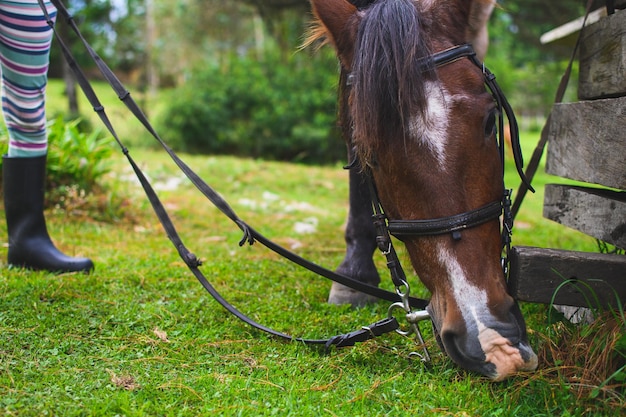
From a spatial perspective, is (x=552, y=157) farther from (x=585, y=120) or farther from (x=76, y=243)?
(x=76, y=243)

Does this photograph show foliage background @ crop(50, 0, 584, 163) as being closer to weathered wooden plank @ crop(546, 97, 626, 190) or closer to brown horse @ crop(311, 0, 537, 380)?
weathered wooden plank @ crop(546, 97, 626, 190)

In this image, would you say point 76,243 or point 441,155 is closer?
point 441,155

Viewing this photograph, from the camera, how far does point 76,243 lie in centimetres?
371

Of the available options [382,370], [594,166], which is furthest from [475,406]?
[594,166]

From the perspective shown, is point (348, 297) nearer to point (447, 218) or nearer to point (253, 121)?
point (447, 218)

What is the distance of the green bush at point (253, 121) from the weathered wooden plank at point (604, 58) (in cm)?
737

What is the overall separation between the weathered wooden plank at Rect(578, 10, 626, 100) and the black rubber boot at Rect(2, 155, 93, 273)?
2669 millimetres

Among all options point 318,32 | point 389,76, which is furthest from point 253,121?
point 389,76

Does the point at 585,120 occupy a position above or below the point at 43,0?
below

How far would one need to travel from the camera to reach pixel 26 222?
287 cm

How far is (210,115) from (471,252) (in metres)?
8.97

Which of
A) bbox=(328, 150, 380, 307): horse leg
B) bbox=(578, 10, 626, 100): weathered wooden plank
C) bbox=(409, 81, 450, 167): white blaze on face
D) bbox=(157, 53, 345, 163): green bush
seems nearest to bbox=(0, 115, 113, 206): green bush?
bbox=(328, 150, 380, 307): horse leg

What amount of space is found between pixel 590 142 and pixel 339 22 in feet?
3.81

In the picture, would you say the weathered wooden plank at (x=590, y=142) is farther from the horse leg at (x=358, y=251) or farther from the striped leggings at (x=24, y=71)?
the striped leggings at (x=24, y=71)
